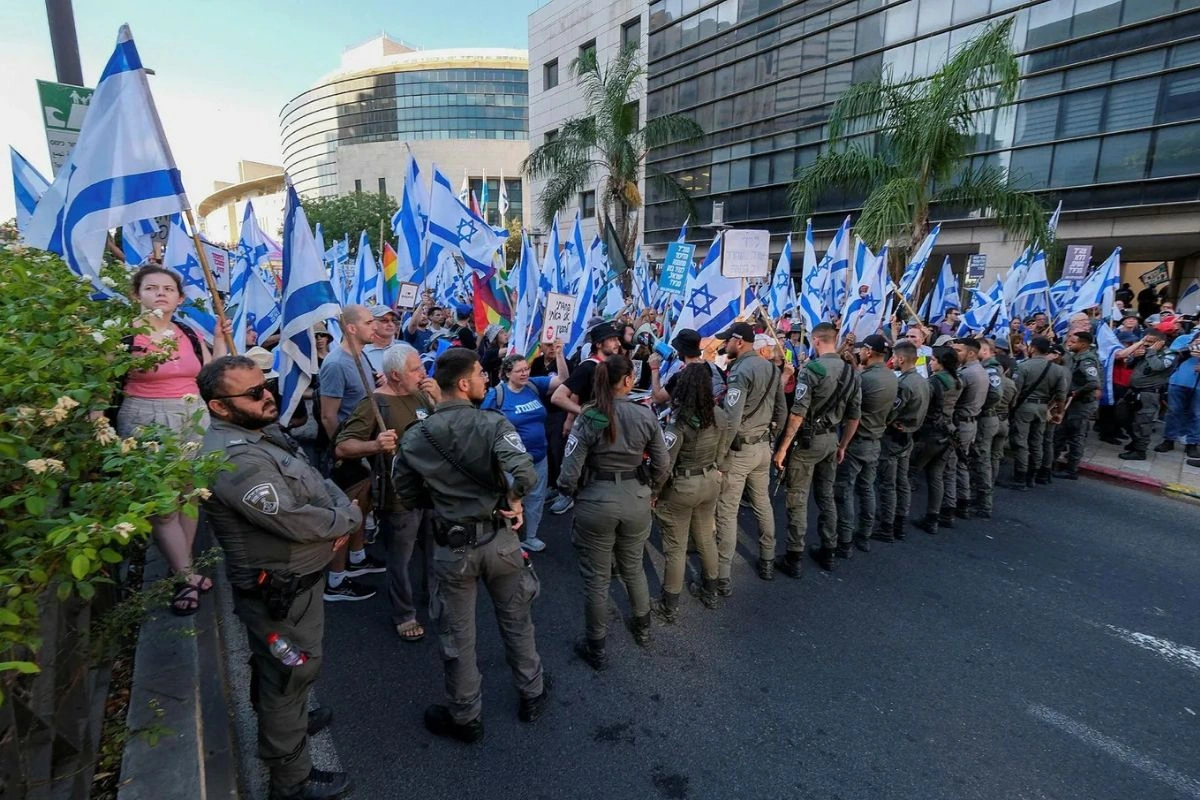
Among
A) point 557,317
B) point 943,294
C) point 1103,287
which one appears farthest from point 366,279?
point 1103,287

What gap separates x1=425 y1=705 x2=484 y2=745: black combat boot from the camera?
2.97 metres

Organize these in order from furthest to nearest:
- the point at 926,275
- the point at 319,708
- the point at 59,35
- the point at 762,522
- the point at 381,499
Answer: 1. the point at 926,275
2. the point at 59,35
3. the point at 762,522
4. the point at 381,499
5. the point at 319,708

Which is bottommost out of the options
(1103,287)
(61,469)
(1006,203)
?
(61,469)

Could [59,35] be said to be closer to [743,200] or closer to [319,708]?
[319,708]

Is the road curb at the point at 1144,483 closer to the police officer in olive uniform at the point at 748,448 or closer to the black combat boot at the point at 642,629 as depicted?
the police officer in olive uniform at the point at 748,448

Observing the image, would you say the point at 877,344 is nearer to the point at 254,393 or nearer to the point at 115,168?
the point at 254,393

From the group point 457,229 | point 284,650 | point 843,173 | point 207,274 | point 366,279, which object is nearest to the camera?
point 284,650

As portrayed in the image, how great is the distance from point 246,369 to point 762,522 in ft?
12.3

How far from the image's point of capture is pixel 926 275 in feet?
74.3

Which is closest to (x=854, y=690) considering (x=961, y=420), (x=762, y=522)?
(x=762, y=522)

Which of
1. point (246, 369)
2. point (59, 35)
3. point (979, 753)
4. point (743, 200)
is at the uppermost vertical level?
point (743, 200)

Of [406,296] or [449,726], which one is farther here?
[406,296]

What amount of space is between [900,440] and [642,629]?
10.6ft

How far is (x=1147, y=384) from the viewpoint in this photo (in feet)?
26.8
